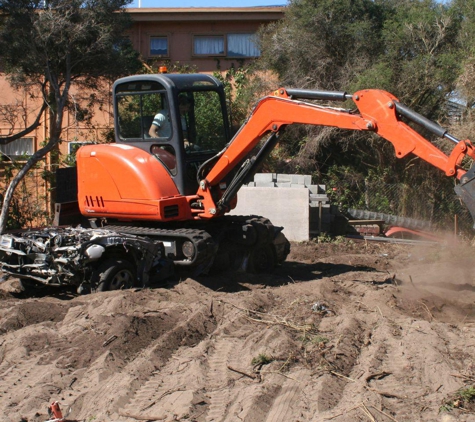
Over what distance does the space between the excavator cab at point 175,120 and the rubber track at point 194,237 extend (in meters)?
0.62

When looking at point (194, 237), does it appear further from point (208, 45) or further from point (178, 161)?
point (208, 45)

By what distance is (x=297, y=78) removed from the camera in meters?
18.8

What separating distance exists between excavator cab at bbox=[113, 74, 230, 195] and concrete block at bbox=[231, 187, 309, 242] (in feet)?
17.2

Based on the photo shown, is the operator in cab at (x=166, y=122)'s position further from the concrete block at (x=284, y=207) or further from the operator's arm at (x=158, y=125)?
the concrete block at (x=284, y=207)


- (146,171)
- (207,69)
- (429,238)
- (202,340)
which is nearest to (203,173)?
(146,171)

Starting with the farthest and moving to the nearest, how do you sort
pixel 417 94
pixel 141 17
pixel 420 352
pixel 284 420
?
1. pixel 141 17
2. pixel 417 94
3. pixel 420 352
4. pixel 284 420

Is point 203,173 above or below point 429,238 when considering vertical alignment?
above

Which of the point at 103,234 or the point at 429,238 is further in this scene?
the point at 429,238

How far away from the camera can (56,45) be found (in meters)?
14.9

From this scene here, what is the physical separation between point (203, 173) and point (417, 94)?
9.97 metres

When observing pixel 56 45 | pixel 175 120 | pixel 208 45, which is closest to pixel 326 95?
pixel 175 120

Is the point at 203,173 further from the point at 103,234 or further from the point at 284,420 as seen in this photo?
the point at 284,420

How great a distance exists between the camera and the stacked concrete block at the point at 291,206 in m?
15.0

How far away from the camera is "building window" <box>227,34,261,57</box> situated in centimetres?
2181
